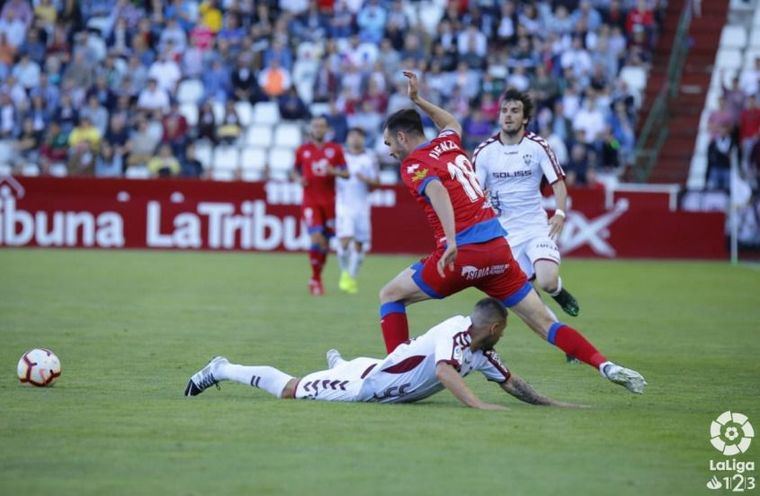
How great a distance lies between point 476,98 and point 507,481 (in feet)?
77.9

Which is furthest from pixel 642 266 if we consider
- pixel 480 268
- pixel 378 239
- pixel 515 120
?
pixel 480 268

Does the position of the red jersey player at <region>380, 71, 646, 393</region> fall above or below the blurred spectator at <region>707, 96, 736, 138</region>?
below

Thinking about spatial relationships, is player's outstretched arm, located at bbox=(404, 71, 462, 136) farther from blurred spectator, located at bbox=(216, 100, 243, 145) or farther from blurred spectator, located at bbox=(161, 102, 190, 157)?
blurred spectator, located at bbox=(216, 100, 243, 145)

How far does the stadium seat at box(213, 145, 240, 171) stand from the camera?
30.3 m

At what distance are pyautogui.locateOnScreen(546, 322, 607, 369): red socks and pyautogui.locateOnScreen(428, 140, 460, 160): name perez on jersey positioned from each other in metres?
1.54

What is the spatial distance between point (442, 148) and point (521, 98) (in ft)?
9.15

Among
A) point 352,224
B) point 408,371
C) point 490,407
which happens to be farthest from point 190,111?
point 490,407

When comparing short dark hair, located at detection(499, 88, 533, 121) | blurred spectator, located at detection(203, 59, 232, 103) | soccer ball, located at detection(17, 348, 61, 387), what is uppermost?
blurred spectator, located at detection(203, 59, 232, 103)

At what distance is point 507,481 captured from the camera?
23.0 ft

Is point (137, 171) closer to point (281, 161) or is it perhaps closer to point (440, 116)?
point (281, 161)

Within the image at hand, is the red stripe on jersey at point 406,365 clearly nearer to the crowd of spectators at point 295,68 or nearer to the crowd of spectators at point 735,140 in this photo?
the crowd of spectators at point 295,68

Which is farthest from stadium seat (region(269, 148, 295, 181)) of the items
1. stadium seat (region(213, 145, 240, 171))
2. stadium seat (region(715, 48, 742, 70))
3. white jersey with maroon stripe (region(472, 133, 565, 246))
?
white jersey with maroon stripe (region(472, 133, 565, 246))

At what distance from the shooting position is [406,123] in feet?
32.7

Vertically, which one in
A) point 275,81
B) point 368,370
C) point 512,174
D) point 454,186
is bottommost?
point 368,370
